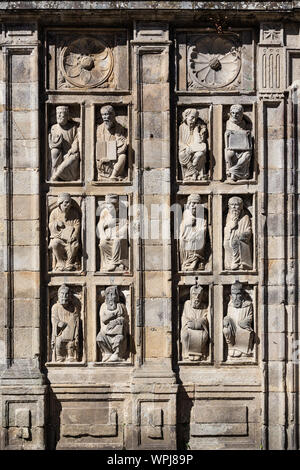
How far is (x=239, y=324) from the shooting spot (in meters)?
10.8

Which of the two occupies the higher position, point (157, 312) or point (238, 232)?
point (238, 232)

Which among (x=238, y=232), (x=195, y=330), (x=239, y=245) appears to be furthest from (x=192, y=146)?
(x=195, y=330)

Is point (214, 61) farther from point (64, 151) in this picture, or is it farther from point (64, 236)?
point (64, 236)

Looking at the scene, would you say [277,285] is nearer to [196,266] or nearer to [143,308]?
[196,266]

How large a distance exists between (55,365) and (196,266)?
2575 mm

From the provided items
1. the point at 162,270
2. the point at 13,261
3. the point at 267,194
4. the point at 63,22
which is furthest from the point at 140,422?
the point at 63,22

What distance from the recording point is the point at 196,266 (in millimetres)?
10859

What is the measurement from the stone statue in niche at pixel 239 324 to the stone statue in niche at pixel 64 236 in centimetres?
241

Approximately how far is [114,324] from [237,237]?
88.1 inches

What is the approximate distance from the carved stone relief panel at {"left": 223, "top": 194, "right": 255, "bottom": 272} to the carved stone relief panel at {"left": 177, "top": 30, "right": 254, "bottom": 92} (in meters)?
1.72

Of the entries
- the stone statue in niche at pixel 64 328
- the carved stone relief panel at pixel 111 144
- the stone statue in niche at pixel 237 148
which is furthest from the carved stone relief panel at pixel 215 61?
the stone statue in niche at pixel 64 328

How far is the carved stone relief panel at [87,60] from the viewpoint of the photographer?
1087 cm

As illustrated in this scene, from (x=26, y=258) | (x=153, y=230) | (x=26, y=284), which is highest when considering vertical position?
(x=153, y=230)

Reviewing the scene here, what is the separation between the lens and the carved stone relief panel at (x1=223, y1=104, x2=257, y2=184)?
1079cm
